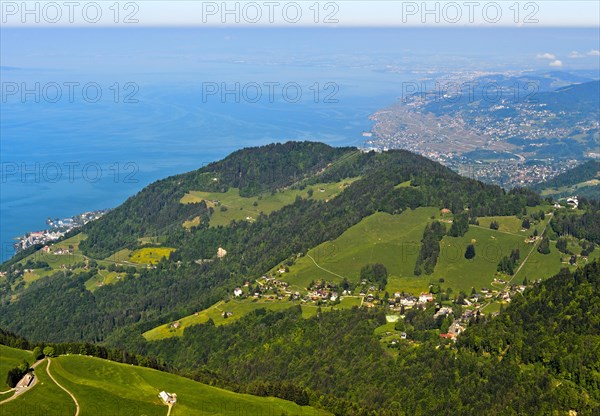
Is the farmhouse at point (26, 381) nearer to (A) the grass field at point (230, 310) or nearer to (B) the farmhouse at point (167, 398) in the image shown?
(B) the farmhouse at point (167, 398)

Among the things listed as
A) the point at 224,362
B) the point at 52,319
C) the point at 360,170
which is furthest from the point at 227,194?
the point at 224,362

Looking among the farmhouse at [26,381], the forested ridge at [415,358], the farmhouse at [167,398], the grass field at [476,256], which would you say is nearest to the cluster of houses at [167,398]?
the farmhouse at [167,398]

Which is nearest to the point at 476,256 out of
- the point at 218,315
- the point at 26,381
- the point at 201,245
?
the point at 218,315

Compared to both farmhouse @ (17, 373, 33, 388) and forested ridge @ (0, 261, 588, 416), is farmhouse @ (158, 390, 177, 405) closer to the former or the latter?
forested ridge @ (0, 261, 588, 416)

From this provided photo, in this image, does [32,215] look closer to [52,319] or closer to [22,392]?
[52,319]

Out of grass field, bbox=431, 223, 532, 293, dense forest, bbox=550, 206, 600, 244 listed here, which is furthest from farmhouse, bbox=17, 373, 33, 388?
dense forest, bbox=550, 206, 600, 244

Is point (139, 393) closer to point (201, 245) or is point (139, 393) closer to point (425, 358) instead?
point (425, 358)
